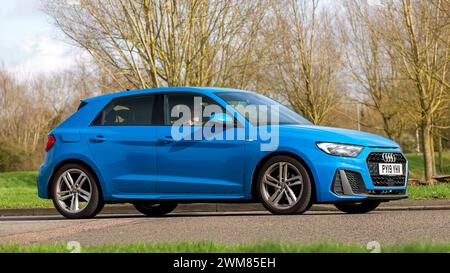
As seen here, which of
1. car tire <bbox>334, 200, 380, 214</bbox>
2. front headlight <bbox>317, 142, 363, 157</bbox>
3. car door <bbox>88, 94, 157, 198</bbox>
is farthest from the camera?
car tire <bbox>334, 200, 380, 214</bbox>

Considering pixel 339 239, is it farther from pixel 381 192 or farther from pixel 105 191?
pixel 105 191

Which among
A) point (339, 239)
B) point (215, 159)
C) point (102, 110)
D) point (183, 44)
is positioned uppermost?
point (183, 44)

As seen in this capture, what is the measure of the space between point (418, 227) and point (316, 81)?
2766 cm

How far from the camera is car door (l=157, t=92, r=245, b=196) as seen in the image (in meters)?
9.41

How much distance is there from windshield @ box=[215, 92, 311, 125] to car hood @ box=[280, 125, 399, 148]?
387mm

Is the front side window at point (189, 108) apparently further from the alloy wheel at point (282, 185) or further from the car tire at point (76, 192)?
the car tire at point (76, 192)

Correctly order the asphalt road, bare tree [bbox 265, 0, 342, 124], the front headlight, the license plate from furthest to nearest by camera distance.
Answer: bare tree [bbox 265, 0, 342, 124]
the license plate
the front headlight
the asphalt road

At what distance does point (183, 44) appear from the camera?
20.4m

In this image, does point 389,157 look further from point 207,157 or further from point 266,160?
point 207,157

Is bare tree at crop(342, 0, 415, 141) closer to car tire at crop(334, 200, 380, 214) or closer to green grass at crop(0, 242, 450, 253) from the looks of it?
car tire at crop(334, 200, 380, 214)

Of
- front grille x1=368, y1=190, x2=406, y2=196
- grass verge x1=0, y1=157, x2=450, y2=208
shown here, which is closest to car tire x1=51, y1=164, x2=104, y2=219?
front grille x1=368, y1=190, x2=406, y2=196

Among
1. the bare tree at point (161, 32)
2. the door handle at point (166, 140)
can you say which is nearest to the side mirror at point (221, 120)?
the door handle at point (166, 140)

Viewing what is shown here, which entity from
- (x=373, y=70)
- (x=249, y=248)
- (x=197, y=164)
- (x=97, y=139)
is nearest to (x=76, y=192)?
(x=97, y=139)
